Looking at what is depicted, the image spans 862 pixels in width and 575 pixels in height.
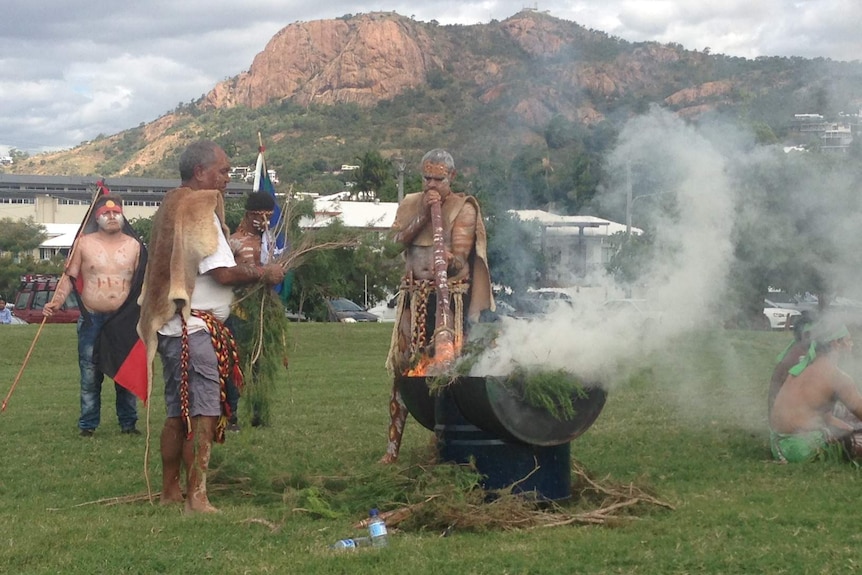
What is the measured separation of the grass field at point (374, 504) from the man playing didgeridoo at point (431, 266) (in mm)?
838

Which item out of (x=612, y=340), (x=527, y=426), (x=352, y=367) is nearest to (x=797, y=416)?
(x=612, y=340)

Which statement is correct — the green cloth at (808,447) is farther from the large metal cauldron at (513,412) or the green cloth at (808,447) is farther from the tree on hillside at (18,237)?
the tree on hillside at (18,237)

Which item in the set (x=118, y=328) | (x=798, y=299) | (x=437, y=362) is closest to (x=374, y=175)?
(x=798, y=299)

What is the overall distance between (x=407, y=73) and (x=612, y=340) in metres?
118

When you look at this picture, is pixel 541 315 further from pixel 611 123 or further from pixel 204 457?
pixel 611 123

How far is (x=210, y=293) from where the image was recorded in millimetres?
6527

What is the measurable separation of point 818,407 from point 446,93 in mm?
33221

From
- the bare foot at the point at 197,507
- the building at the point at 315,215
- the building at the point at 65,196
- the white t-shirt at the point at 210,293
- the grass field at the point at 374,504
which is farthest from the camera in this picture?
the building at the point at 65,196

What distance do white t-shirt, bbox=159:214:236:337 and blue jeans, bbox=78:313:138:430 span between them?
3.85 m

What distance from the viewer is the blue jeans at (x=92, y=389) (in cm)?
1009

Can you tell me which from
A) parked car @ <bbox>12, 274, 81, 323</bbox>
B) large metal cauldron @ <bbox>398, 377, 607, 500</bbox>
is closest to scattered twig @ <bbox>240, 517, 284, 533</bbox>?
large metal cauldron @ <bbox>398, 377, 607, 500</bbox>

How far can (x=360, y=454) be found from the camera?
8.51 m

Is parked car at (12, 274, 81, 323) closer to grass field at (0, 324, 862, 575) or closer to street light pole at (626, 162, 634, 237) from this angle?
grass field at (0, 324, 862, 575)

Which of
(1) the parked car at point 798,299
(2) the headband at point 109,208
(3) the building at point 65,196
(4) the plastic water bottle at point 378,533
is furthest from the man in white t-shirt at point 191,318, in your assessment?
(3) the building at point 65,196
